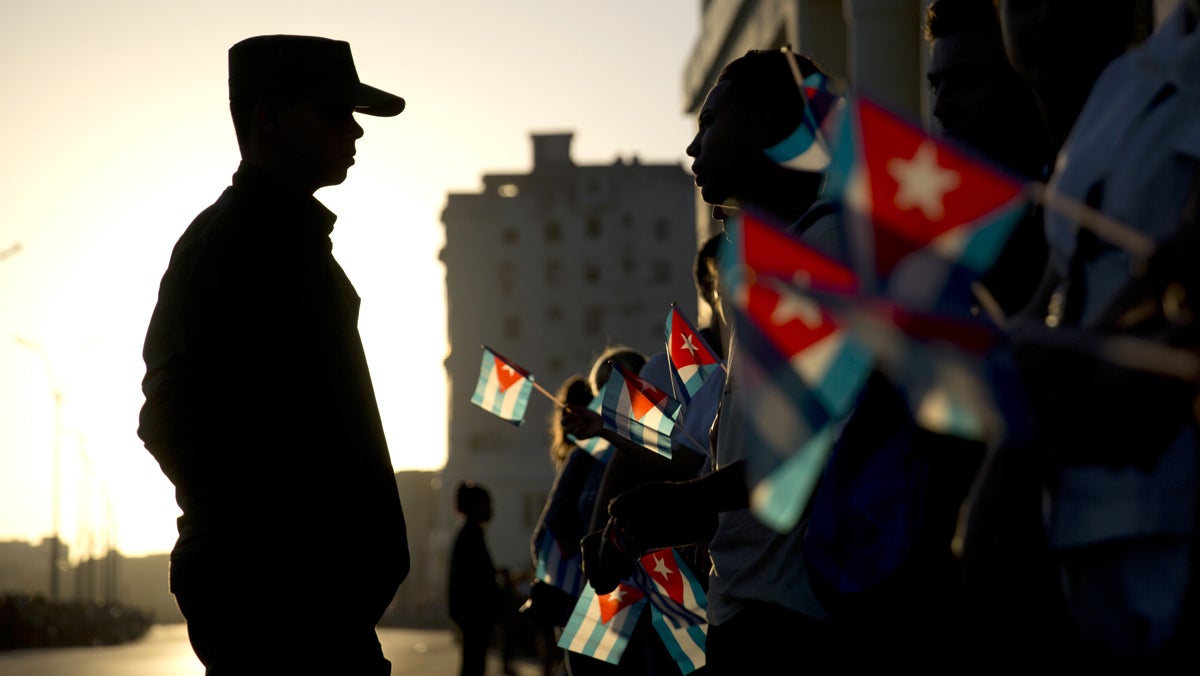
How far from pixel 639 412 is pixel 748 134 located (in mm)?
1812

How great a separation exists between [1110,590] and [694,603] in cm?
365

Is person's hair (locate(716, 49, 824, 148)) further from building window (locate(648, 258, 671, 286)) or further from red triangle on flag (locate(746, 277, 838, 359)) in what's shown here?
building window (locate(648, 258, 671, 286))

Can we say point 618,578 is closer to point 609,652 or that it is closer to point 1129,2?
point 609,652

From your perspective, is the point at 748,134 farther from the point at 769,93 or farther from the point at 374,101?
the point at 374,101

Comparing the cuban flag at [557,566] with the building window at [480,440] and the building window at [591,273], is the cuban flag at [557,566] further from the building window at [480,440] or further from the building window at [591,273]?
the building window at [591,273]

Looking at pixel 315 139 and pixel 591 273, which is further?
pixel 591 273

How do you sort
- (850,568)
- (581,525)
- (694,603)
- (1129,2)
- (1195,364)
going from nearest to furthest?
(1195,364) → (1129,2) → (850,568) → (694,603) → (581,525)

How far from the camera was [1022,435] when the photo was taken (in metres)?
2.06

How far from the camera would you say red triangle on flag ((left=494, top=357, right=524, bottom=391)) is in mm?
8828

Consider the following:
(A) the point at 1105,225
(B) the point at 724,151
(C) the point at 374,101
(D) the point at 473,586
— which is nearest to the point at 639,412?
(C) the point at 374,101

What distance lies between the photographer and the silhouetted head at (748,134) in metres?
3.99

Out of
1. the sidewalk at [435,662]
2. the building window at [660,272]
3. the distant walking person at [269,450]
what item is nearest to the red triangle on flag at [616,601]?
the distant walking person at [269,450]

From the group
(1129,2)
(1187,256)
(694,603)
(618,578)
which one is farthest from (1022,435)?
(694,603)

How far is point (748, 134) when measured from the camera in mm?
4000
